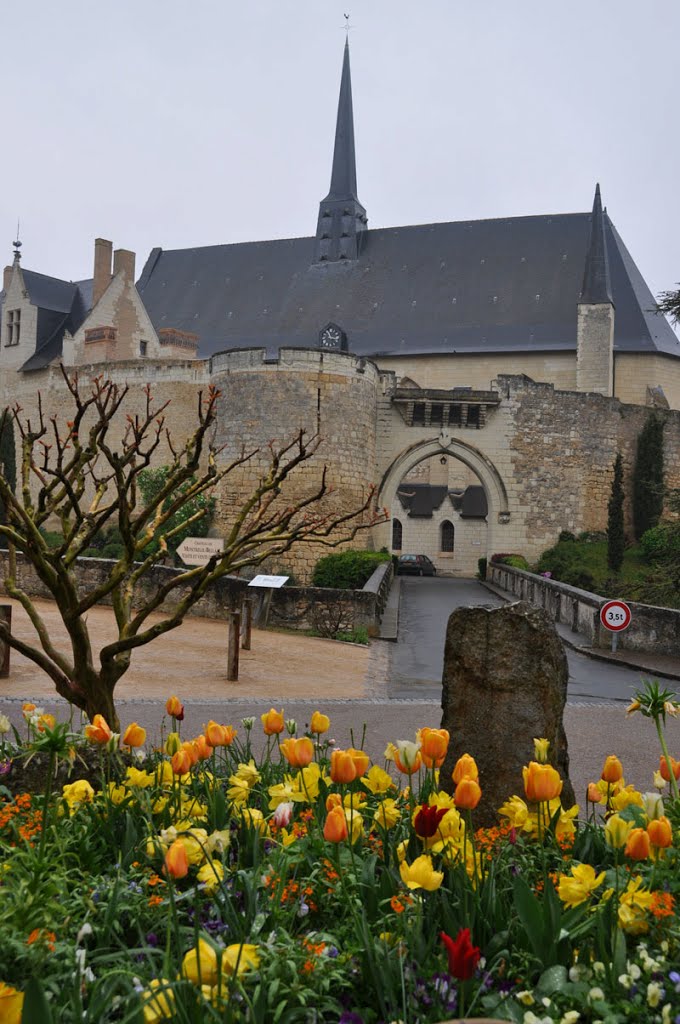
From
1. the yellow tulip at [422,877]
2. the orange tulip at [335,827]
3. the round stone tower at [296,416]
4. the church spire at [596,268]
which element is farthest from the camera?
the church spire at [596,268]

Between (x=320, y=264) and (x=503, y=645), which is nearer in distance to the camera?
(x=503, y=645)

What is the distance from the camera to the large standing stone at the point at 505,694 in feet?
11.8

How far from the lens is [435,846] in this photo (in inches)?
96.3

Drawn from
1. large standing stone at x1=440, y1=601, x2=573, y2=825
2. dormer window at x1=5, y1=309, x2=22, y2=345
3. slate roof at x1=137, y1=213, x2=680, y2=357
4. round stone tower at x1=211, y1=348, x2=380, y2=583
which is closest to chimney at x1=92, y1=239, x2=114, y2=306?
dormer window at x1=5, y1=309, x2=22, y2=345

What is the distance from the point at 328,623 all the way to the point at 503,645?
11.5m

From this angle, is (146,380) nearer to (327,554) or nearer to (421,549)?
(327,554)

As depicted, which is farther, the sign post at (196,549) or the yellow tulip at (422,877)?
the sign post at (196,549)

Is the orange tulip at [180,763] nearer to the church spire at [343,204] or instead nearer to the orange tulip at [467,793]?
the orange tulip at [467,793]

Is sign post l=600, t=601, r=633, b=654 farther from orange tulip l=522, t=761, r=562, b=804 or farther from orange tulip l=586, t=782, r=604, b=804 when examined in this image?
orange tulip l=522, t=761, r=562, b=804

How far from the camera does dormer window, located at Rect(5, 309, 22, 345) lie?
119 feet

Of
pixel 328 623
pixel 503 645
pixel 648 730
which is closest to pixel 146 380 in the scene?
pixel 328 623

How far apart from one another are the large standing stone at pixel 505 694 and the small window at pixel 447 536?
40.7 meters

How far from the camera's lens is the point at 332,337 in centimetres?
3672

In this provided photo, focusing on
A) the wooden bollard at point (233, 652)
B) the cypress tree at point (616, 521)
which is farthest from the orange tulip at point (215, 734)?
the cypress tree at point (616, 521)
